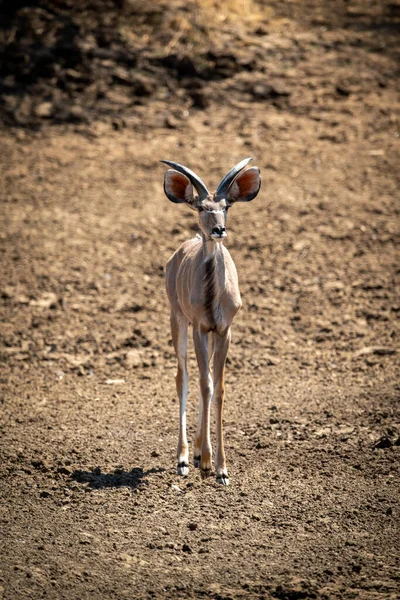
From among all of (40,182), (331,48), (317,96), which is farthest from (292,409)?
(331,48)

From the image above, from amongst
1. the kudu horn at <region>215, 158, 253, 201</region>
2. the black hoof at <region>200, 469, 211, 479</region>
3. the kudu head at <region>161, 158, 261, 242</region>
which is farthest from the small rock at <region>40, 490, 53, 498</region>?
the kudu horn at <region>215, 158, 253, 201</region>

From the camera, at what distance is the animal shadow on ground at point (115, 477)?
7703mm

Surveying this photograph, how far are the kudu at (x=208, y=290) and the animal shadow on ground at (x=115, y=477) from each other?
0.35 metres

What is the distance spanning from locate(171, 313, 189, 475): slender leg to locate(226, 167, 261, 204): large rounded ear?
1.23 m

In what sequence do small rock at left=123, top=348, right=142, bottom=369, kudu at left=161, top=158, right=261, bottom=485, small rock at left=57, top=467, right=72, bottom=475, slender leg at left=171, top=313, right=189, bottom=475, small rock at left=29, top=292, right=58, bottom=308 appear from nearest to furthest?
kudu at left=161, top=158, right=261, bottom=485
slender leg at left=171, top=313, right=189, bottom=475
small rock at left=57, top=467, right=72, bottom=475
small rock at left=123, top=348, right=142, bottom=369
small rock at left=29, top=292, right=58, bottom=308

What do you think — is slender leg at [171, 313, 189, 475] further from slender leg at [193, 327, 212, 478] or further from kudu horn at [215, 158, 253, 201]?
kudu horn at [215, 158, 253, 201]

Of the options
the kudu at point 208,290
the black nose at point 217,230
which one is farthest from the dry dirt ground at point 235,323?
the black nose at point 217,230

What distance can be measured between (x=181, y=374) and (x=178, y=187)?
173 centimetres

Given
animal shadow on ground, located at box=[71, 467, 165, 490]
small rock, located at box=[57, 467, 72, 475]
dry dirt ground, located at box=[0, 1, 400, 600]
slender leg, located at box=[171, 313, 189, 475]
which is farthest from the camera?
small rock, located at box=[57, 467, 72, 475]

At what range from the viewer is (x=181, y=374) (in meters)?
8.16

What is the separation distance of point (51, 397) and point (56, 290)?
2.93m

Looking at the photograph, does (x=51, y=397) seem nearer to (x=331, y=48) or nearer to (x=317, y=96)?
(x=317, y=96)

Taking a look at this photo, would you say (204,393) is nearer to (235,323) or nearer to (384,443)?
(384,443)

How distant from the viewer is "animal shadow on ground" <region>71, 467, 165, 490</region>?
303 inches
